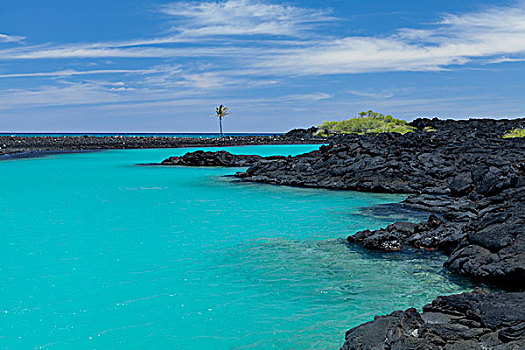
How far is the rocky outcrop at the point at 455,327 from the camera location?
600cm

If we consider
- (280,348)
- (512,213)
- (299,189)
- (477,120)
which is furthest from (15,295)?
(477,120)

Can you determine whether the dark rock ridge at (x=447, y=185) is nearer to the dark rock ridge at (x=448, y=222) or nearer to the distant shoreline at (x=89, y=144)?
the dark rock ridge at (x=448, y=222)

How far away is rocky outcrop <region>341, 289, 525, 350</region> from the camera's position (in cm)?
600

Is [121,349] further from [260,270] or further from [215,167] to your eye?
[215,167]

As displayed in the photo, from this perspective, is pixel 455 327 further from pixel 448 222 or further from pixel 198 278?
pixel 448 222

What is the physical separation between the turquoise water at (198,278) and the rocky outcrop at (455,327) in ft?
3.38

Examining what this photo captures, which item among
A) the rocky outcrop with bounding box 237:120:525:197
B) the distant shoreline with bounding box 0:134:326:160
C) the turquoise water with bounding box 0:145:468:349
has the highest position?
the distant shoreline with bounding box 0:134:326:160

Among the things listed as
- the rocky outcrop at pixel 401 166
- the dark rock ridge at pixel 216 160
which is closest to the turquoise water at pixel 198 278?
the rocky outcrop at pixel 401 166

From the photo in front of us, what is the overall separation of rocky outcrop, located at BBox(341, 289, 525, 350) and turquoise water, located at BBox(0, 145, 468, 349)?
103 centimetres

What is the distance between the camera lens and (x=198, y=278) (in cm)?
1095

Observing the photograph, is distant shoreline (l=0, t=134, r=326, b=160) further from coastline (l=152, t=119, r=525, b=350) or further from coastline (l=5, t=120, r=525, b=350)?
coastline (l=5, t=120, r=525, b=350)

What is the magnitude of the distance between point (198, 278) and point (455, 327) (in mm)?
5999

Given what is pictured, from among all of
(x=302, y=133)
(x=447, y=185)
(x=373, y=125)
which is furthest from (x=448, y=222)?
(x=302, y=133)

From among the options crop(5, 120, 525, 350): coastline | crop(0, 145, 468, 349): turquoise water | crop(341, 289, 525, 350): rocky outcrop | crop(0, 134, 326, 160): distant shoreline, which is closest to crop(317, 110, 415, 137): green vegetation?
crop(0, 134, 326, 160): distant shoreline
